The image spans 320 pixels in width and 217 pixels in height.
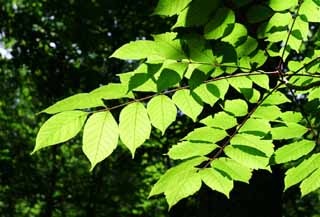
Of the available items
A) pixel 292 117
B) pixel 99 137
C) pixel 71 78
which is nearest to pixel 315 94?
pixel 292 117

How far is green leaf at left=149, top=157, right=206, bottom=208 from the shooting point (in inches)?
61.7

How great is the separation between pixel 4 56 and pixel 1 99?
4.84 metres

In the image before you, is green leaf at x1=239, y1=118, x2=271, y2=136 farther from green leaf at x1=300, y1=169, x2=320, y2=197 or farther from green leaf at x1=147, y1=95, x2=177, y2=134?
green leaf at x1=147, y1=95, x2=177, y2=134

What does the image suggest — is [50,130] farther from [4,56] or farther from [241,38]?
[4,56]

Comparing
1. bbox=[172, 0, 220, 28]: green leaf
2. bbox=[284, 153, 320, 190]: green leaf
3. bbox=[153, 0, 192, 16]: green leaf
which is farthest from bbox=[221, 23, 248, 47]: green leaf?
bbox=[284, 153, 320, 190]: green leaf

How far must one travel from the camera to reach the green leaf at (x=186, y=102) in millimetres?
1588

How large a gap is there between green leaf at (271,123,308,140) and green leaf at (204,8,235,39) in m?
0.59

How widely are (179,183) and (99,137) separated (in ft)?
1.35

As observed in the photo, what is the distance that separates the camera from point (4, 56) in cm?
1068

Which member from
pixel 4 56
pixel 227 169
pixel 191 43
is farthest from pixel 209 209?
pixel 4 56

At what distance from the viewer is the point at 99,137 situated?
1424 millimetres

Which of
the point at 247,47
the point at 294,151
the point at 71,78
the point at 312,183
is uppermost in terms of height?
Answer: the point at 247,47

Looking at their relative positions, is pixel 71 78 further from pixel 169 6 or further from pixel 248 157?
pixel 169 6

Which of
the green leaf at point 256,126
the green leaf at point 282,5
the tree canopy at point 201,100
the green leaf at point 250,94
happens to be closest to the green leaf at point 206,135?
the tree canopy at point 201,100
